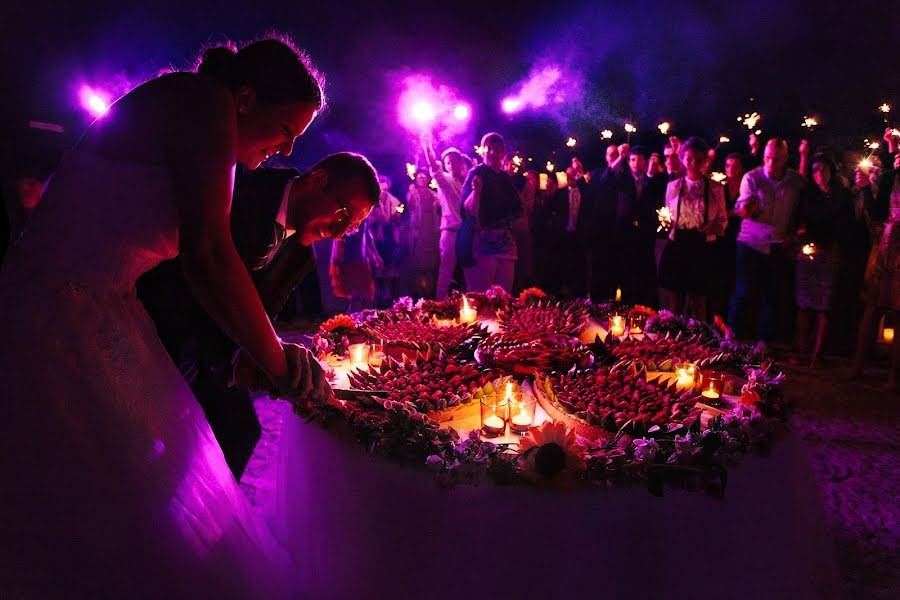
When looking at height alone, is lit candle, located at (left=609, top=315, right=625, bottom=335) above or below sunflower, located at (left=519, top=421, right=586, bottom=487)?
above

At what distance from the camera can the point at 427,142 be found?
5883mm

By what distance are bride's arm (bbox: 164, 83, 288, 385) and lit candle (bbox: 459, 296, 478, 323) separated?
2278 millimetres

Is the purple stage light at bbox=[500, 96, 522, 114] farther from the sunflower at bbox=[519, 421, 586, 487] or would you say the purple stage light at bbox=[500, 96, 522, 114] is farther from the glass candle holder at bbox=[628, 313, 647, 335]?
the sunflower at bbox=[519, 421, 586, 487]

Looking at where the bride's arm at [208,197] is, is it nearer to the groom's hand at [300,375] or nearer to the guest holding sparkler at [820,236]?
the groom's hand at [300,375]

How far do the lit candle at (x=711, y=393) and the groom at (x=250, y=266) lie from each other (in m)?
1.46

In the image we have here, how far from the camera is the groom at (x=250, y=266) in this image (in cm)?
155

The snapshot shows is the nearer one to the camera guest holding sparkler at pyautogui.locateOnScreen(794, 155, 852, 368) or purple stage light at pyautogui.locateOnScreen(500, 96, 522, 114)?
guest holding sparkler at pyautogui.locateOnScreen(794, 155, 852, 368)

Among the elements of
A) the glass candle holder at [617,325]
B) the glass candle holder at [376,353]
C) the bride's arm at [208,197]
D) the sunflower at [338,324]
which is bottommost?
the glass candle holder at [376,353]

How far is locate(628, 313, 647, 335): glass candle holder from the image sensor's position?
3014 millimetres

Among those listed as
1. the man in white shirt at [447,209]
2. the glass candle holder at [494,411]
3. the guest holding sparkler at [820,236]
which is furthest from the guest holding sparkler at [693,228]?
the glass candle holder at [494,411]

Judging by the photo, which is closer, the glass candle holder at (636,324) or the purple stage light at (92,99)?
the glass candle holder at (636,324)

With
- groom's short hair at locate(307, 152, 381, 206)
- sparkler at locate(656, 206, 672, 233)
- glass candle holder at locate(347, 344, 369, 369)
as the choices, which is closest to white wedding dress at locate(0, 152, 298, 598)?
groom's short hair at locate(307, 152, 381, 206)

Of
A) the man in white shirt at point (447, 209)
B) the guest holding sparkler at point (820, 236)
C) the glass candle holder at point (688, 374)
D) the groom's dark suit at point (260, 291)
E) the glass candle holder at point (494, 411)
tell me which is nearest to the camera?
the groom's dark suit at point (260, 291)

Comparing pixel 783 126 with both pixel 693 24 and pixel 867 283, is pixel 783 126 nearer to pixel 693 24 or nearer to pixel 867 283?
pixel 693 24
